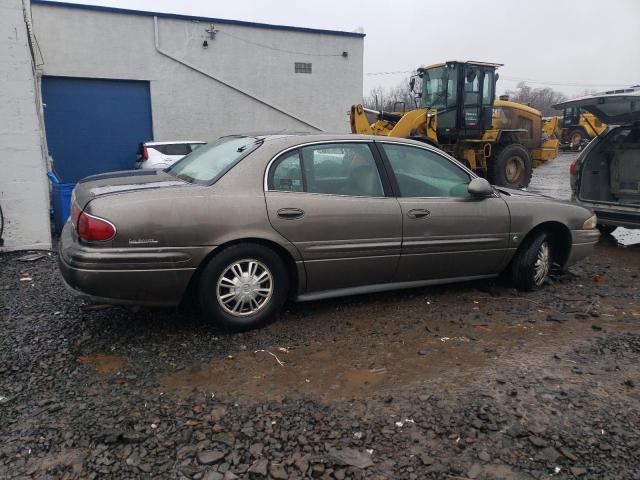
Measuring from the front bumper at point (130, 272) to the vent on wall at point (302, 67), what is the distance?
1591 centimetres

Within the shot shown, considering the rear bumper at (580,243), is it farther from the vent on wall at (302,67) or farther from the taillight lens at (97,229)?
the vent on wall at (302,67)

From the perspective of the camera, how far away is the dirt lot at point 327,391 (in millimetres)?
2486

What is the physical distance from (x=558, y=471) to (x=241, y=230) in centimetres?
239

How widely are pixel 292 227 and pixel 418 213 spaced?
1157 mm

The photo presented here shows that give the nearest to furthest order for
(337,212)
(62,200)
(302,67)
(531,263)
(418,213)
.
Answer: (337,212), (418,213), (531,263), (62,200), (302,67)

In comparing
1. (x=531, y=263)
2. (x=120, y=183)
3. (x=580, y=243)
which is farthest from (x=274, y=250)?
(x=580, y=243)

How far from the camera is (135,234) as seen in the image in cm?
343

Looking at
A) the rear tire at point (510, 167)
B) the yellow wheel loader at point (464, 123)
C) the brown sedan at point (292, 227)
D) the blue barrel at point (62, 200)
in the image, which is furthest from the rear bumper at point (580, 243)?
the rear tire at point (510, 167)

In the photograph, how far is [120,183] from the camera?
157 inches

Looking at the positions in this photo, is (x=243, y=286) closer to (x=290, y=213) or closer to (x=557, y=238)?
(x=290, y=213)

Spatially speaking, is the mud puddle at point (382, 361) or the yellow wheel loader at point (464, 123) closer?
the mud puddle at point (382, 361)

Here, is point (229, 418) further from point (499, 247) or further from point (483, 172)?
point (483, 172)

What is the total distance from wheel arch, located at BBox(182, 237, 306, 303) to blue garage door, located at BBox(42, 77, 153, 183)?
13523mm

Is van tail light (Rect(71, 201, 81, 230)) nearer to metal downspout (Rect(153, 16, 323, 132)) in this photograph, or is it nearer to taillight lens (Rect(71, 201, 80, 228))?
taillight lens (Rect(71, 201, 80, 228))
